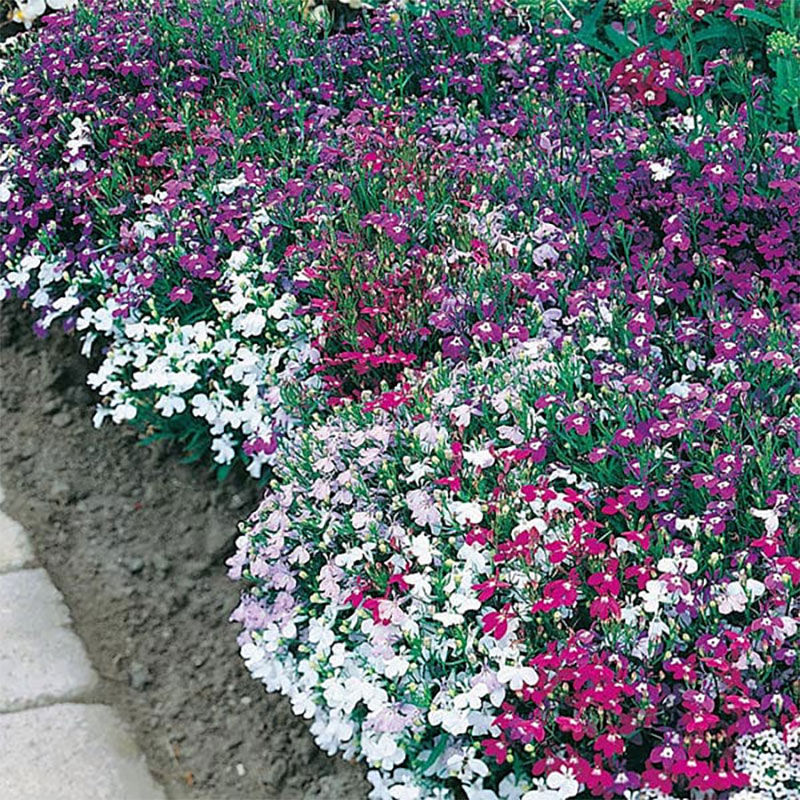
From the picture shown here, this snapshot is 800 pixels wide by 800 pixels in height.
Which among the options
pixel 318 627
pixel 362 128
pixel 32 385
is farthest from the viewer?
pixel 32 385

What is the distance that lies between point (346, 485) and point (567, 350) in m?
0.51

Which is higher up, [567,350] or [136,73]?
[136,73]

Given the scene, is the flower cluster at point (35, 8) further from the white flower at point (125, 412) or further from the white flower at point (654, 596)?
the white flower at point (654, 596)

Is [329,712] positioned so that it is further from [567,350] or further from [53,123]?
[53,123]

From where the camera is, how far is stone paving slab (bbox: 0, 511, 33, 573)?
10.8 ft

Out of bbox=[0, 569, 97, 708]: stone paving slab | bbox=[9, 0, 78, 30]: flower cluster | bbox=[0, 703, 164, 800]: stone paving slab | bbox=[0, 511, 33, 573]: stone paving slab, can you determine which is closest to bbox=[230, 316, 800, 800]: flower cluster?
bbox=[0, 703, 164, 800]: stone paving slab

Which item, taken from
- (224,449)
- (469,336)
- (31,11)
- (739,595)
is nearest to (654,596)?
(739,595)

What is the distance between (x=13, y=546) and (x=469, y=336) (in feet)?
4.25

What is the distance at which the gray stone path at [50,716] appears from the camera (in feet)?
9.01

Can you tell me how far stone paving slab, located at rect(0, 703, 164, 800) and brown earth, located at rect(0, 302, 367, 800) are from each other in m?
0.04

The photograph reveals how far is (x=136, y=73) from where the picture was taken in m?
3.84

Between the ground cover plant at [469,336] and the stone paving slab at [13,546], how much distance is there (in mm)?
427

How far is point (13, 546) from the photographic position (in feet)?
10.9

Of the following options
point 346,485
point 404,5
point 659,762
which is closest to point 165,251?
point 346,485
